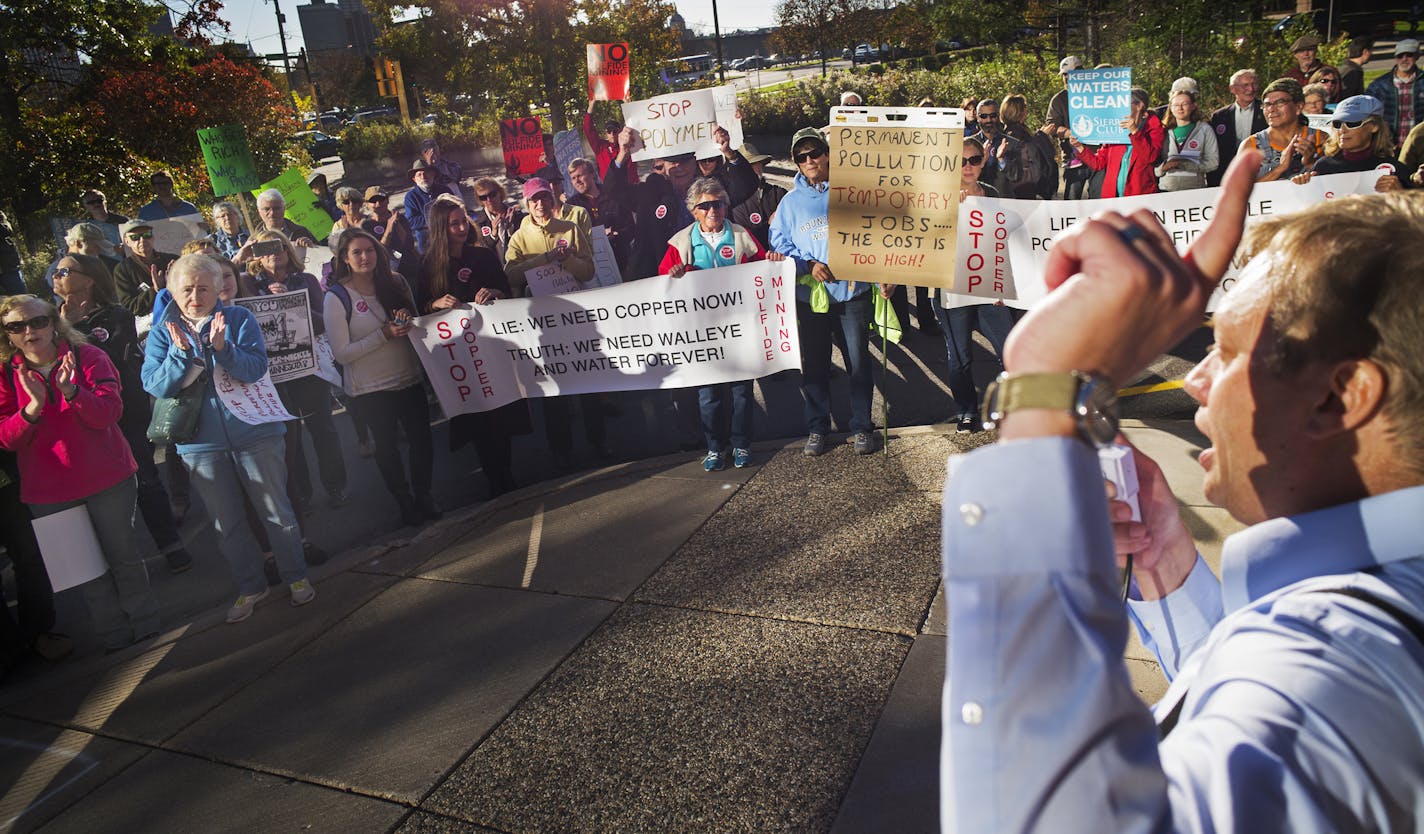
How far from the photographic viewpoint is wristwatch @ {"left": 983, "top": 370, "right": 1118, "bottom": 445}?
0.88m

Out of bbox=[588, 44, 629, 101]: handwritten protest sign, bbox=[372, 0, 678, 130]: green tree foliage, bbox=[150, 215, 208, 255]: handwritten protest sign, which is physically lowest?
bbox=[150, 215, 208, 255]: handwritten protest sign

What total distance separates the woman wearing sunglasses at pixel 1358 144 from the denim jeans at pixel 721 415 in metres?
3.71

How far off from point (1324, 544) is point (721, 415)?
5672mm

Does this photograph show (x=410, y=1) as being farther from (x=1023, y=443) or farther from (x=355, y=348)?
(x=1023, y=443)

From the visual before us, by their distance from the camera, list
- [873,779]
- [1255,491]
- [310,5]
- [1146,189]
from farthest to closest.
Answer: [310,5] → [1146,189] → [873,779] → [1255,491]

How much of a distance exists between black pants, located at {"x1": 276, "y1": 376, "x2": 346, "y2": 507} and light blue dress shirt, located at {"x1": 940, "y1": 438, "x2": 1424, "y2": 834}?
6081 mm

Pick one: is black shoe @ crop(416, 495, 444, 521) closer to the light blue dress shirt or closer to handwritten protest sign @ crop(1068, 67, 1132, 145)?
the light blue dress shirt

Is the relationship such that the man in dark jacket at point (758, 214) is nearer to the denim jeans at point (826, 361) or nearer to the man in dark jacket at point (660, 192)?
the man in dark jacket at point (660, 192)

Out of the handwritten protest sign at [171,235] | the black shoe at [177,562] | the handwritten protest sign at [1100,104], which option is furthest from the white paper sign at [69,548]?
the handwritten protest sign at [1100,104]

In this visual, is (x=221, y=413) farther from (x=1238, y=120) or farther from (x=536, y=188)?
(x=1238, y=120)

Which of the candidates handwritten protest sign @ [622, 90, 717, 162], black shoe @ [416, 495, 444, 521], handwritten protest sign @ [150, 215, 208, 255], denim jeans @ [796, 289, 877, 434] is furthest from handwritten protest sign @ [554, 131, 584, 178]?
black shoe @ [416, 495, 444, 521]

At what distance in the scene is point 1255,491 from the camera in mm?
1104

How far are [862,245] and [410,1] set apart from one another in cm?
2184

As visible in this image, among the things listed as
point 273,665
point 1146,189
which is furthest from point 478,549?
point 1146,189
